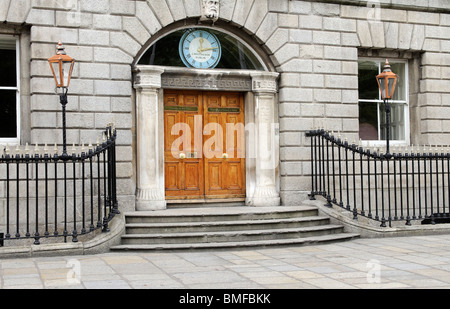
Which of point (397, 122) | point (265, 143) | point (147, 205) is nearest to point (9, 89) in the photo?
point (147, 205)

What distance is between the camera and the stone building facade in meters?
10.6

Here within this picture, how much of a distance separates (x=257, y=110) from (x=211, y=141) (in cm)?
117

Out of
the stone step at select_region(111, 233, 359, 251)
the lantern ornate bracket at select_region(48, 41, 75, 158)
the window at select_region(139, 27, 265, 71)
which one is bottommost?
the stone step at select_region(111, 233, 359, 251)

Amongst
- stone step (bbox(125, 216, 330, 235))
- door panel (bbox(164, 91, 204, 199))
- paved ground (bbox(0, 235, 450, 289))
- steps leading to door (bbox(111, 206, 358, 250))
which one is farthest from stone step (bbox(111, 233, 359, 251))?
door panel (bbox(164, 91, 204, 199))

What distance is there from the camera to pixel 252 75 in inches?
472

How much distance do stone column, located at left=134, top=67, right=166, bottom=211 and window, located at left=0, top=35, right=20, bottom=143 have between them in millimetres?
2263

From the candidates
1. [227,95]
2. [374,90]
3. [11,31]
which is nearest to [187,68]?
[227,95]

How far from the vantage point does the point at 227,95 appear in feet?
40.1

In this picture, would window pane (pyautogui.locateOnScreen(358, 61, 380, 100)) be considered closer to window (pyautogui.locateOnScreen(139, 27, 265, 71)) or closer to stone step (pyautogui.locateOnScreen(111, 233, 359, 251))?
window (pyautogui.locateOnScreen(139, 27, 265, 71))

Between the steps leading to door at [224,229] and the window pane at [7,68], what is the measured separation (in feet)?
11.4

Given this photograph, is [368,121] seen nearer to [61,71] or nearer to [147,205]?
[147,205]

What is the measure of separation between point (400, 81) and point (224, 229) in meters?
6.55

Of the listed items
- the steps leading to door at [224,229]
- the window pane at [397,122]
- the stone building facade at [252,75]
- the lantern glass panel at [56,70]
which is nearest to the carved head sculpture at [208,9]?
the stone building facade at [252,75]

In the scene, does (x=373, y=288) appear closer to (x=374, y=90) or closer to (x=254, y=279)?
(x=254, y=279)
